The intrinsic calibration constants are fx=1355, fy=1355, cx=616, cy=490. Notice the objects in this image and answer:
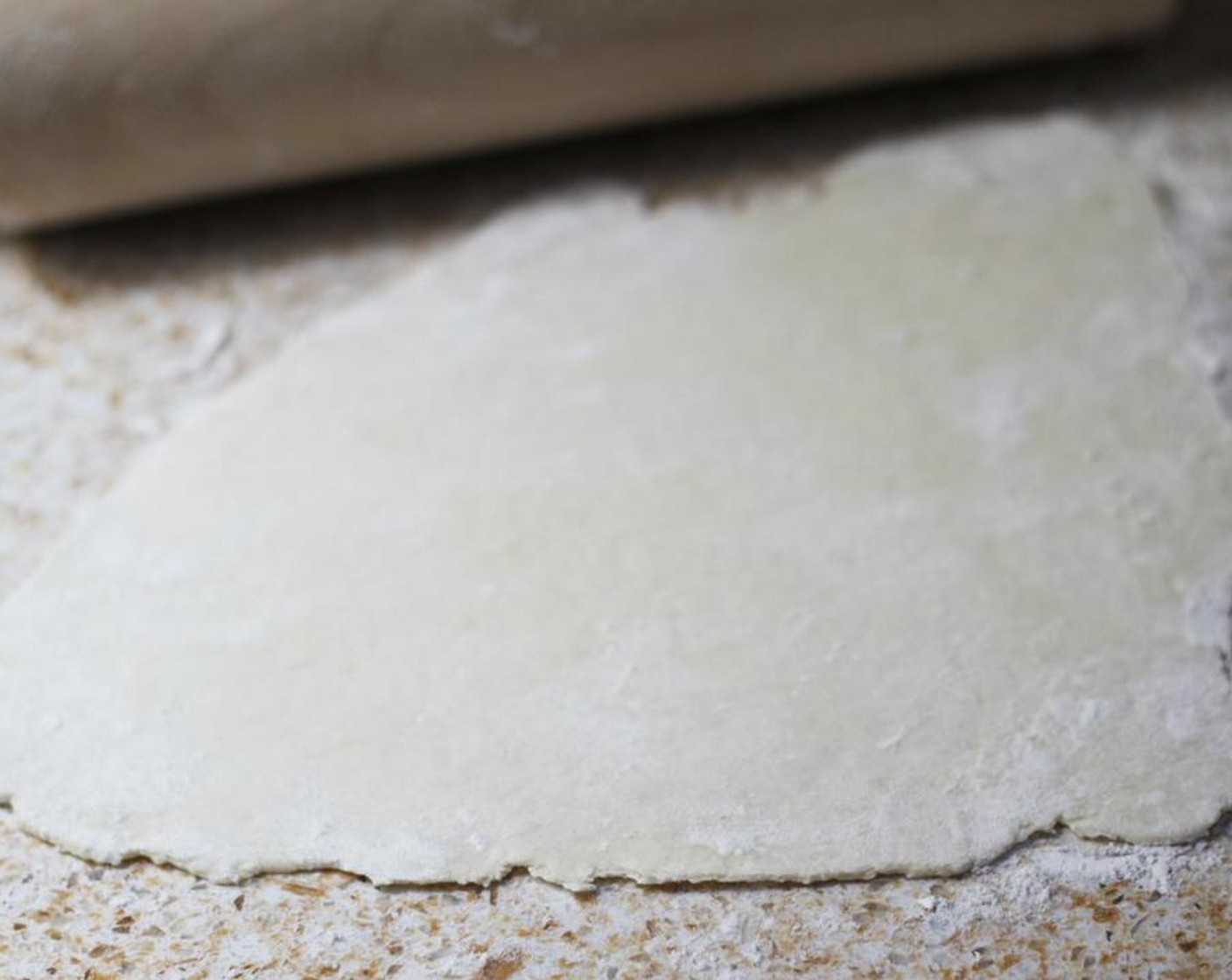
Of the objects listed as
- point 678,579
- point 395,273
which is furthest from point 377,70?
point 678,579

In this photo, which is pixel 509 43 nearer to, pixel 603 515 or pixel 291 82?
pixel 291 82

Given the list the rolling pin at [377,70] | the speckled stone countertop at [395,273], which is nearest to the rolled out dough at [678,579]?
the speckled stone countertop at [395,273]

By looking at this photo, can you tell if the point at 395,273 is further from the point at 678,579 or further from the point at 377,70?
the point at 678,579

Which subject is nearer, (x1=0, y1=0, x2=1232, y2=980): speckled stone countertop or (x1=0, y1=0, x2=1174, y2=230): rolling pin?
(x1=0, y1=0, x2=1232, y2=980): speckled stone countertop

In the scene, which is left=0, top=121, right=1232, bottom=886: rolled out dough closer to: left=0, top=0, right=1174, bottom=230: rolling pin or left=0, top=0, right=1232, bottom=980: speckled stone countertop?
left=0, top=0, right=1232, bottom=980: speckled stone countertop

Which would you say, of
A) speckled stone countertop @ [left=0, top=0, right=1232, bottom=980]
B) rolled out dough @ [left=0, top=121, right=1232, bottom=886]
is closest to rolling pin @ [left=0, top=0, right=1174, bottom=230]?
speckled stone countertop @ [left=0, top=0, right=1232, bottom=980]

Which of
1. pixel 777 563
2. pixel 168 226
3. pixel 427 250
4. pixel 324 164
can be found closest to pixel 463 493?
pixel 777 563
